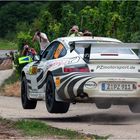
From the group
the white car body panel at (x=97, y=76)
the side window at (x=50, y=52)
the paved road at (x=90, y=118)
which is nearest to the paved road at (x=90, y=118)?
the paved road at (x=90, y=118)

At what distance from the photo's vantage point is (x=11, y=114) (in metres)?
14.1

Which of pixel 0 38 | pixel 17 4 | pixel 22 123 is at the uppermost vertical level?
pixel 22 123

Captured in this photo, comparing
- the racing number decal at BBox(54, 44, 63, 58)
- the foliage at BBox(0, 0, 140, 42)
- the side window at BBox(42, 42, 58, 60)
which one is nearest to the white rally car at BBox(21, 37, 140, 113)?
the racing number decal at BBox(54, 44, 63, 58)

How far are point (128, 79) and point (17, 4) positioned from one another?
63.0 m

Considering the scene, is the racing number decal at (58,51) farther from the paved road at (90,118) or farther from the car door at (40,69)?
the paved road at (90,118)

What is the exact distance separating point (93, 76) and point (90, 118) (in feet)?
6.10

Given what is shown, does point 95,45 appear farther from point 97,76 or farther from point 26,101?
point 26,101

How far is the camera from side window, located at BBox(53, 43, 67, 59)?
42.1 feet

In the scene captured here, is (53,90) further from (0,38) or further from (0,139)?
(0,38)

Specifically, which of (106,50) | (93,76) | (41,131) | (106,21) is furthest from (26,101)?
(106,21)

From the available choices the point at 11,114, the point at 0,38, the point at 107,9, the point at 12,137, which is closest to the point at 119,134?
the point at 12,137

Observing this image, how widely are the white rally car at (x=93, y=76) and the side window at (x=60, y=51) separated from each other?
1.1 inches

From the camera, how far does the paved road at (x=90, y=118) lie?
10.8 m

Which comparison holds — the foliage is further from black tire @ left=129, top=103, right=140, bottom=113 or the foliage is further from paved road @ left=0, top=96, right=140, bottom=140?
black tire @ left=129, top=103, right=140, bottom=113
